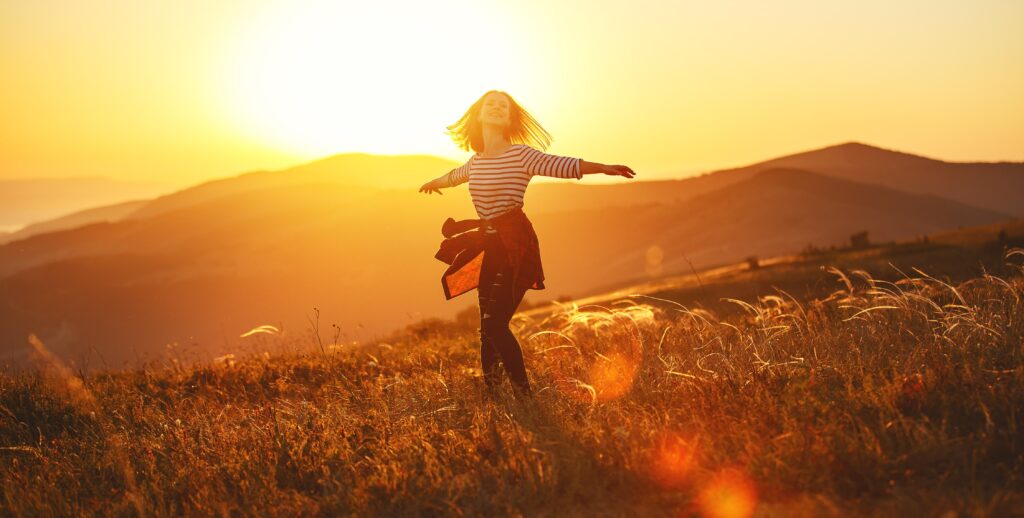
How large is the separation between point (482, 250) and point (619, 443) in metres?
2.14

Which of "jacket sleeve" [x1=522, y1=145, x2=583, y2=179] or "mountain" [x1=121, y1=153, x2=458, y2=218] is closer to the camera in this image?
"jacket sleeve" [x1=522, y1=145, x2=583, y2=179]

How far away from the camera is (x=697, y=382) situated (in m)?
4.65

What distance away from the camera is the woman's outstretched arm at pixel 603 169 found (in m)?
4.63

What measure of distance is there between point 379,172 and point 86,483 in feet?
604

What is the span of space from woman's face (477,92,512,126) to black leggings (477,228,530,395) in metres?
0.97

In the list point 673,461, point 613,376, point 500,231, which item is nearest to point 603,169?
point 500,231

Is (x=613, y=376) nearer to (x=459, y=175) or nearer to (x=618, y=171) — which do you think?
(x=618, y=171)

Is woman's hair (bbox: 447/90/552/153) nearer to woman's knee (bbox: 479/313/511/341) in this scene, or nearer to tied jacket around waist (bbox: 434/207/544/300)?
tied jacket around waist (bbox: 434/207/544/300)

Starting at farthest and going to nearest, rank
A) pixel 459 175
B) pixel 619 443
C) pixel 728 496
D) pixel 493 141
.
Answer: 1. pixel 459 175
2. pixel 493 141
3. pixel 619 443
4. pixel 728 496

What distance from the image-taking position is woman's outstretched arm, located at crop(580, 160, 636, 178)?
463 cm

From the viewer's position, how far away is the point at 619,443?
3.59 metres

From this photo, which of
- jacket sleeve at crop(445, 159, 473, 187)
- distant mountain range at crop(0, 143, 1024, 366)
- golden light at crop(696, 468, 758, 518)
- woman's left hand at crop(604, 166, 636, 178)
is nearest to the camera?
golden light at crop(696, 468, 758, 518)

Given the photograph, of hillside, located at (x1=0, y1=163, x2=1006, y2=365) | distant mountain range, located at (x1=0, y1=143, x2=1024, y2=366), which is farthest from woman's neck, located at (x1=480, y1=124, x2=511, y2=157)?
hillside, located at (x1=0, y1=163, x2=1006, y2=365)

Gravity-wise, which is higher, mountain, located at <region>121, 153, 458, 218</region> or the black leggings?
mountain, located at <region>121, 153, 458, 218</region>
